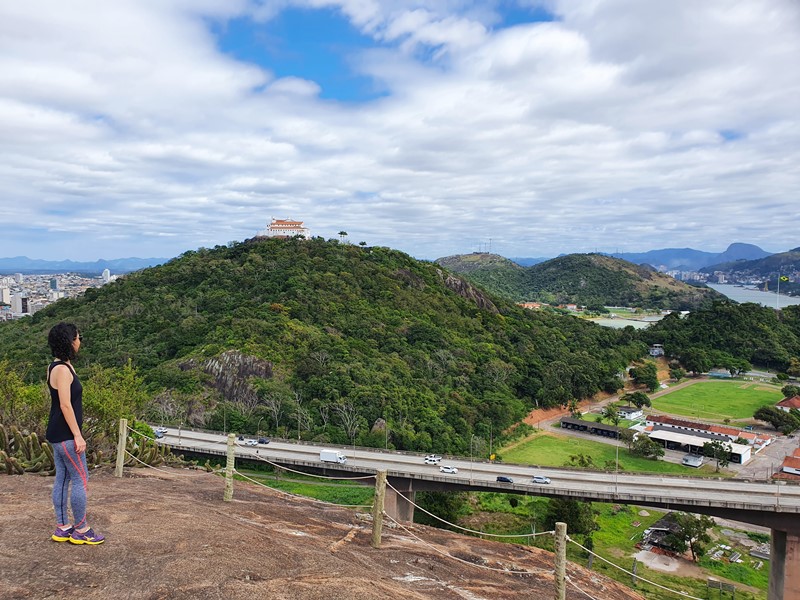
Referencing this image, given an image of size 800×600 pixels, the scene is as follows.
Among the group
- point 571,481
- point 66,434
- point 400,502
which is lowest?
point 400,502

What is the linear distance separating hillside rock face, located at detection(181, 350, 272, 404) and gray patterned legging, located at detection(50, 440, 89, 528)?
36.7 meters

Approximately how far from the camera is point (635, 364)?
251 feet

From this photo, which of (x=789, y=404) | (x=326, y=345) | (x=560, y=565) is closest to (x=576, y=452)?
(x=326, y=345)

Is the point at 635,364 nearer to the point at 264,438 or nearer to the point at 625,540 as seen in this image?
the point at 625,540

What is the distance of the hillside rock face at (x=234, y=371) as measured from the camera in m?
42.8

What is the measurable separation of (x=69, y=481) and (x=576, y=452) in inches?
1794

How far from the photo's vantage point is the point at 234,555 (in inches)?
291

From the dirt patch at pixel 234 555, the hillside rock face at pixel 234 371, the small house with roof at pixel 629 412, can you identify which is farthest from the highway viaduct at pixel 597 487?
the small house with roof at pixel 629 412

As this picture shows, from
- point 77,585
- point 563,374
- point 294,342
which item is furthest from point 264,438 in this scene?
point 563,374

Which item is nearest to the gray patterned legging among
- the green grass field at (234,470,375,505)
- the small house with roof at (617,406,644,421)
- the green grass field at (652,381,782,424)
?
the green grass field at (234,470,375,505)

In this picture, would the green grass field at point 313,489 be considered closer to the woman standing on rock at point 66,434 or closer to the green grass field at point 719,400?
the woman standing on rock at point 66,434

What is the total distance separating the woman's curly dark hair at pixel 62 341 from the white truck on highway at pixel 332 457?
→ 26586 mm

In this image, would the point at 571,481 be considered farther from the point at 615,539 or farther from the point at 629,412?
the point at 629,412

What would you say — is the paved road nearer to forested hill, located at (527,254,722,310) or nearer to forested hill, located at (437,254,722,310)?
forested hill, located at (437,254,722,310)
